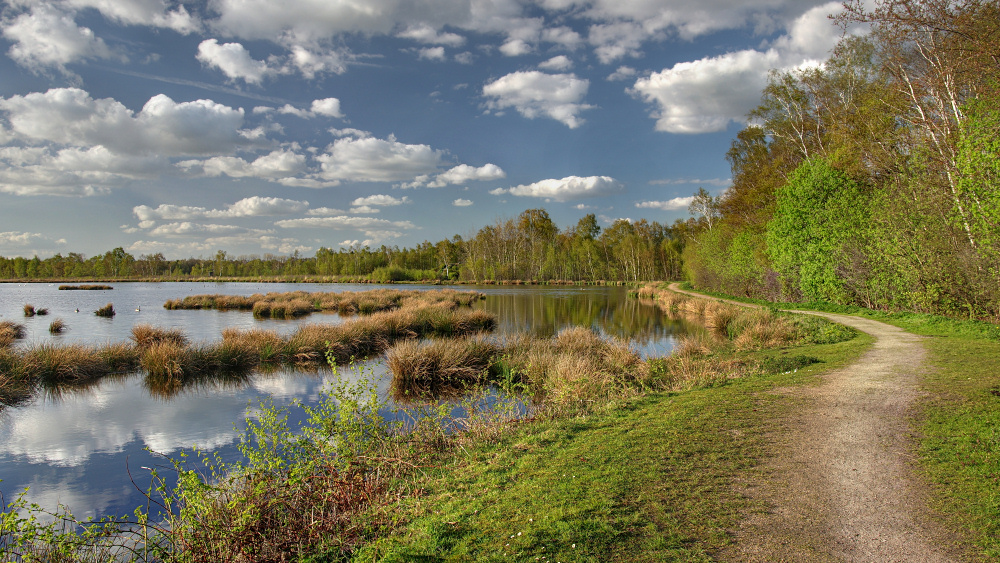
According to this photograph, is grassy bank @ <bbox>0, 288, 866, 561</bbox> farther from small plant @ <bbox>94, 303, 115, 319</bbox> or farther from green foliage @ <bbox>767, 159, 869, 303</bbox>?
small plant @ <bbox>94, 303, 115, 319</bbox>

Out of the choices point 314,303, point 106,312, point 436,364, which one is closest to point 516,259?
point 314,303

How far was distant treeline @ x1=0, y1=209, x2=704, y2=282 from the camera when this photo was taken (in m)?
81.6

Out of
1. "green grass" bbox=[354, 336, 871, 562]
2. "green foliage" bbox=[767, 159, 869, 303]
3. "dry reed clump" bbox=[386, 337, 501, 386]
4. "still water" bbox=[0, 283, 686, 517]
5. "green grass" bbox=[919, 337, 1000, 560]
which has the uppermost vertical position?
"green foliage" bbox=[767, 159, 869, 303]

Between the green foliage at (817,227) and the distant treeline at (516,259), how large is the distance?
147 feet

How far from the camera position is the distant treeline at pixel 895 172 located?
11453 millimetres

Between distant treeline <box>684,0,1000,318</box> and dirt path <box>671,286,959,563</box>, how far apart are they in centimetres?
655

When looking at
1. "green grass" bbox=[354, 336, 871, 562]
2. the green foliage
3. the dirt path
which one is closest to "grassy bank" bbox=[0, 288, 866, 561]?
"green grass" bbox=[354, 336, 871, 562]

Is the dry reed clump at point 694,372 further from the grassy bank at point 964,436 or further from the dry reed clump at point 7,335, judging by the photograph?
the dry reed clump at point 7,335

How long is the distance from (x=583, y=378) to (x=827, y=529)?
21.6ft

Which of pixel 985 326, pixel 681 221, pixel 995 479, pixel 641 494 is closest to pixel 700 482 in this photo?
pixel 641 494

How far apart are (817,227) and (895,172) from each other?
366 cm

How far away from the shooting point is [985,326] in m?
13.4

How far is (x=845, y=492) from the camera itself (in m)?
4.57

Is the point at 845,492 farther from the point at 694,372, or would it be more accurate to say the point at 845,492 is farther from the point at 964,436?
the point at 694,372
